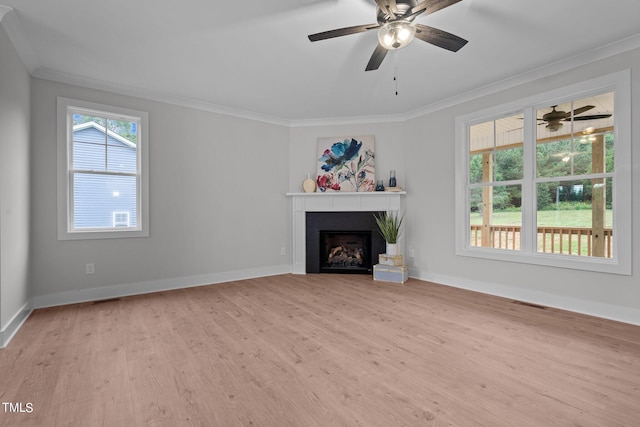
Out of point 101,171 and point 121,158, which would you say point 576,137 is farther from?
point 101,171

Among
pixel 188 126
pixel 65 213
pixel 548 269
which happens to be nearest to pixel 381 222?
pixel 548 269

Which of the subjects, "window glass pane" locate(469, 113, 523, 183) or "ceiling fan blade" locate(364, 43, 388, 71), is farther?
"window glass pane" locate(469, 113, 523, 183)

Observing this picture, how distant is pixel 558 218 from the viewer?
133 inches

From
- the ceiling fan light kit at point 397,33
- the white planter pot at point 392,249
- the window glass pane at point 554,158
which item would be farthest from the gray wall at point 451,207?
the ceiling fan light kit at point 397,33

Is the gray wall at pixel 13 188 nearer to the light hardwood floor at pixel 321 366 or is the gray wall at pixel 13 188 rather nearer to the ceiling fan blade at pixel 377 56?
the light hardwood floor at pixel 321 366

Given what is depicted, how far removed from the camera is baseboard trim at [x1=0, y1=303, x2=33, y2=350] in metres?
2.41

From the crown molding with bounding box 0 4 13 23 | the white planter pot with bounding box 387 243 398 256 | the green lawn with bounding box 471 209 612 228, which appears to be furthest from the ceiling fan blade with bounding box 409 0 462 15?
the white planter pot with bounding box 387 243 398 256

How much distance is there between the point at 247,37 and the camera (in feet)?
9.05

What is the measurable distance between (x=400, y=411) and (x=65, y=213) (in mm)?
3871

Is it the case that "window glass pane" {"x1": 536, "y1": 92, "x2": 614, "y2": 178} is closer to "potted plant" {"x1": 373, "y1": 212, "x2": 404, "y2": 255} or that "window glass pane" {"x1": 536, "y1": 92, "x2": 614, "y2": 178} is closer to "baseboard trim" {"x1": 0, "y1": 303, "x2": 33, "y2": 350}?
"potted plant" {"x1": 373, "y1": 212, "x2": 404, "y2": 255}

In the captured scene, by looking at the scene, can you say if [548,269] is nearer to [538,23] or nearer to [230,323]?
[538,23]

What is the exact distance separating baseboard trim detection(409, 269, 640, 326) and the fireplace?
0.98 metres

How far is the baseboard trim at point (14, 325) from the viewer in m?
2.41

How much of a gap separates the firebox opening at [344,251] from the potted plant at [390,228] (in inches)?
13.2
